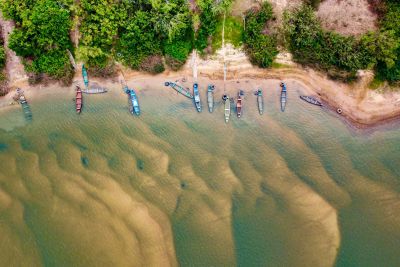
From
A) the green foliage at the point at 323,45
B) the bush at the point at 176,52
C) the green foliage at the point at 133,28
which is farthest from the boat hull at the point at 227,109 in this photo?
the green foliage at the point at 323,45

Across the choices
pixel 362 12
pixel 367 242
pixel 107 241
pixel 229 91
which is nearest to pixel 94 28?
pixel 229 91

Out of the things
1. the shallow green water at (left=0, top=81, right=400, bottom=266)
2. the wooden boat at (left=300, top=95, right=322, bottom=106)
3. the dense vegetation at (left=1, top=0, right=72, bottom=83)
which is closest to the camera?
the dense vegetation at (left=1, top=0, right=72, bottom=83)

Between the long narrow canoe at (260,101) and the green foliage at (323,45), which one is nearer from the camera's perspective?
the green foliage at (323,45)

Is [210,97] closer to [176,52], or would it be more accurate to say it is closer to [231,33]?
[176,52]

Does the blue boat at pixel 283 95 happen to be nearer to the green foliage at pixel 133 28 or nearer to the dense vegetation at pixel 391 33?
the dense vegetation at pixel 391 33

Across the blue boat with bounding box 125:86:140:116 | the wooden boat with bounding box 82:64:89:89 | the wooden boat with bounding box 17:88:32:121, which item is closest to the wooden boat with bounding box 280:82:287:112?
the blue boat with bounding box 125:86:140:116

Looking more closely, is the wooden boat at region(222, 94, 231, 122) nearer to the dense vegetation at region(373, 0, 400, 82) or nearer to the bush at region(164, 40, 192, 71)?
the bush at region(164, 40, 192, 71)

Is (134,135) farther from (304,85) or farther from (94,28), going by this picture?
(304,85)
